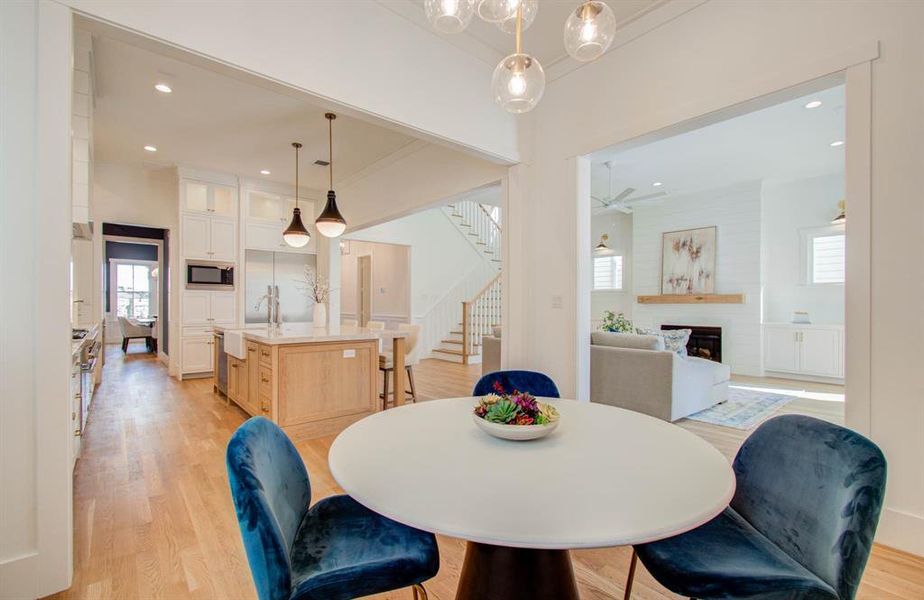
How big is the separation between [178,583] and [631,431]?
76.2 inches

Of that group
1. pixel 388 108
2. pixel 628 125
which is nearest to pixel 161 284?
pixel 388 108

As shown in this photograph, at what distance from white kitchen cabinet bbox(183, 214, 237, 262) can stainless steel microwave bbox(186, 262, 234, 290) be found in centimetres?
11

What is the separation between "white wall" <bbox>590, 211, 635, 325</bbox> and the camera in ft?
27.1

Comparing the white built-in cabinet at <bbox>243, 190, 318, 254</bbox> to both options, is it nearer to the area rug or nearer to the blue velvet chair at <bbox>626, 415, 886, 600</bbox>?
the area rug

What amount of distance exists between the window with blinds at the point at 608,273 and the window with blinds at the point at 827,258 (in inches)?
122

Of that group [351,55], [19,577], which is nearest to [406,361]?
[351,55]

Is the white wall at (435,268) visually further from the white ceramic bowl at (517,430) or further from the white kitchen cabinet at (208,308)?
the white ceramic bowl at (517,430)

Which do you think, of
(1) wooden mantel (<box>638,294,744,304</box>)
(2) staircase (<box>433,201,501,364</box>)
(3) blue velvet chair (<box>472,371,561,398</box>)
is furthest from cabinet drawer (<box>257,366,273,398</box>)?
(1) wooden mantel (<box>638,294,744,304</box>)

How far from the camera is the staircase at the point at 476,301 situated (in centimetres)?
742

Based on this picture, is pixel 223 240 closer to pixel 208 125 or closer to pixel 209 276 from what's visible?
pixel 209 276

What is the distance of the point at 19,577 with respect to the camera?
5.08 ft

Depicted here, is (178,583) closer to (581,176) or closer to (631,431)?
(631,431)

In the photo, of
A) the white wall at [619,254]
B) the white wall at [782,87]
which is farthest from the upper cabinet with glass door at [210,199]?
the white wall at [619,254]

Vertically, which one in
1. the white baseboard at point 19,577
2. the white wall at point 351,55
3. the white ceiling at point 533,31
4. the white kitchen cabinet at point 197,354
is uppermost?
the white ceiling at point 533,31
